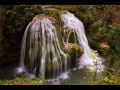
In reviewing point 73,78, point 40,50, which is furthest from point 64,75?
point 40,50

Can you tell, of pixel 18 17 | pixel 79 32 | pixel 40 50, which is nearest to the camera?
pixel 18 17

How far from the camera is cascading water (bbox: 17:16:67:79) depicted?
7.07 meters

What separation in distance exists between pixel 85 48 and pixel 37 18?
70.4 inches

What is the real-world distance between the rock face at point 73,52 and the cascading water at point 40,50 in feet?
0.66

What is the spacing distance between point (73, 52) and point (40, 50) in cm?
100

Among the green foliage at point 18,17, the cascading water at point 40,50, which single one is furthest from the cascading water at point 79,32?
the green foliage at point 18,17

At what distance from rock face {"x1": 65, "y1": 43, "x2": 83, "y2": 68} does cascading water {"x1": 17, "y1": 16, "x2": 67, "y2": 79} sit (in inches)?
7.9

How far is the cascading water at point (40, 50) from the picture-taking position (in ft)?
23.2

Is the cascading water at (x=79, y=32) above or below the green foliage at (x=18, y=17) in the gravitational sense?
below

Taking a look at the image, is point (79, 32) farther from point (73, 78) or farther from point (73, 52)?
point (73, 78)

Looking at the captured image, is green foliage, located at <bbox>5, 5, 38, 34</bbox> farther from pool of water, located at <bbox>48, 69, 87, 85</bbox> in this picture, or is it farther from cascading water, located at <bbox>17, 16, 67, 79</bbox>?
pool of water, located at <bbox>48, 69, 87, 85</bbox>

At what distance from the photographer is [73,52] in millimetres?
7379

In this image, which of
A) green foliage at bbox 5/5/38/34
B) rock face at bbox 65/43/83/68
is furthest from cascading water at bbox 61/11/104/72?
green foliage at bbox 5/5/38/34

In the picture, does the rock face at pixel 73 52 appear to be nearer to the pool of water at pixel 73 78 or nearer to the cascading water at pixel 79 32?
the cascading water at pixel 79 32
